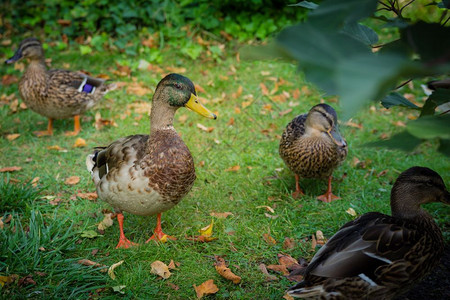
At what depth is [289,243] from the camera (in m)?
3.21

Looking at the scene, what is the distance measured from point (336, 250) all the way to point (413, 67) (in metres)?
1.68

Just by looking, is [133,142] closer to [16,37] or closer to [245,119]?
[245,119]

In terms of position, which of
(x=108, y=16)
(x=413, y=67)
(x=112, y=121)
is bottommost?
(x=112, y=121)

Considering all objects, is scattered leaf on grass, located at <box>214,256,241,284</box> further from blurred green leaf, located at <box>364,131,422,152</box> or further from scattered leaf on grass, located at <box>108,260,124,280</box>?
blurred green leaf, located at <box>364,131,422,152</box>

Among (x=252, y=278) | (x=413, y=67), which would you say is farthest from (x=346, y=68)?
(x=252, y=278)

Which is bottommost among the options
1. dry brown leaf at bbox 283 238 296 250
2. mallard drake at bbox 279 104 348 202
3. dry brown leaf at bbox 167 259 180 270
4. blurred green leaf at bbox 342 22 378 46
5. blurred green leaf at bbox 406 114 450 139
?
dry brown leaf at bbox 283 238 296 250

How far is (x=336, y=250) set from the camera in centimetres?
229

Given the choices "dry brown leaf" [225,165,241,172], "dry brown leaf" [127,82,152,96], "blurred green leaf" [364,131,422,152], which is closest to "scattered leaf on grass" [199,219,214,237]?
"dry brown leaf" [225,165,241,172]

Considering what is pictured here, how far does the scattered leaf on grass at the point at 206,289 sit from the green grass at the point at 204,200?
0.17ft

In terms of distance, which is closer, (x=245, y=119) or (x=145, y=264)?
(x=145, y=264)

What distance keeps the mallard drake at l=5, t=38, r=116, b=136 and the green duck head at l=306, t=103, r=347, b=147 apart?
8.85 ft

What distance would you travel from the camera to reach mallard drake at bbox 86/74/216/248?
2.94 m

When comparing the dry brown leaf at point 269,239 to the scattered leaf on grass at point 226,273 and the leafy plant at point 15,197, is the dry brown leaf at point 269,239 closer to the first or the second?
the scattered leaf on grass at point 226,273

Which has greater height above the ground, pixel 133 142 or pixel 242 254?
pixel 133 142
